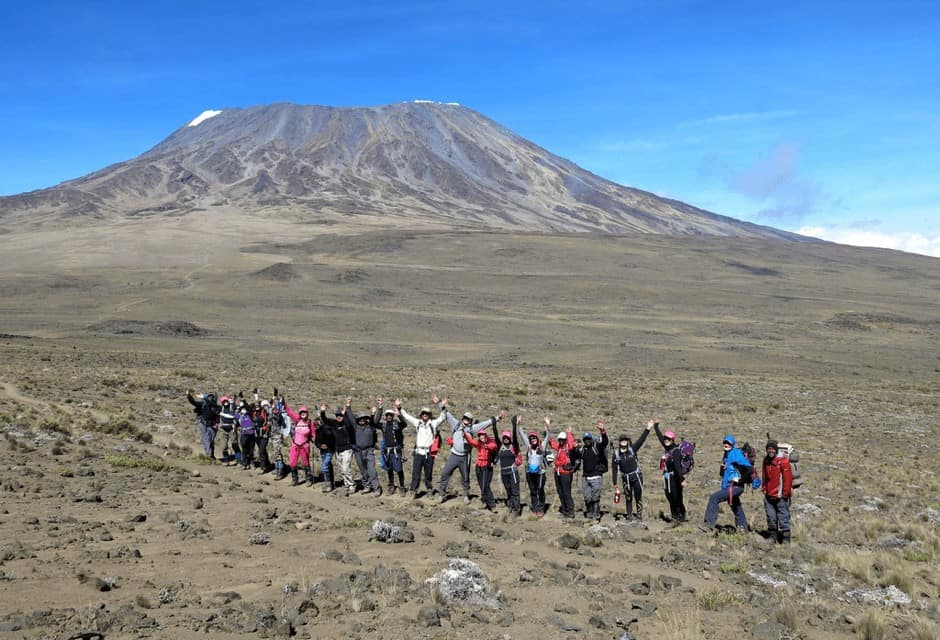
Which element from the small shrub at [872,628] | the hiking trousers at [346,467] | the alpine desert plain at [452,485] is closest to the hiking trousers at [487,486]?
the alpine desert plain at [452,485]

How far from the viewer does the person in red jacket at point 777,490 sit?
10336 mm

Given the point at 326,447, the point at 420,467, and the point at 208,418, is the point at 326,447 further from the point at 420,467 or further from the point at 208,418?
the point at 208,418

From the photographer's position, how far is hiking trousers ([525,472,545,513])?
39.7 feet

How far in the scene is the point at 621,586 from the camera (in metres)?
8.17

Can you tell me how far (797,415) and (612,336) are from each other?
105ft

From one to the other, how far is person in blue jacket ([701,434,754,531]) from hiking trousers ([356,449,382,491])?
5568 mm

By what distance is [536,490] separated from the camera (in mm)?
12227

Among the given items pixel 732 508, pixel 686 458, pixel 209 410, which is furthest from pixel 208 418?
pixel 732 508

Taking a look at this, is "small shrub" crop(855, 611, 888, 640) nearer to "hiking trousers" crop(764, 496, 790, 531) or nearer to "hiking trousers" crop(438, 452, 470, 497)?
"hiking trousers" crop(764, 496, 790, 531)

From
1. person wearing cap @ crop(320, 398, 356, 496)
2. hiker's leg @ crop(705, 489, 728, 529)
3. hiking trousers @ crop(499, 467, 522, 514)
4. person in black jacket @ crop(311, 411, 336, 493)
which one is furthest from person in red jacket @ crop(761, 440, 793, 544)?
person in black jacket @ crop(311, 411, 336, 493)

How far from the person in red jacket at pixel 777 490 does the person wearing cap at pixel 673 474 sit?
127 cm

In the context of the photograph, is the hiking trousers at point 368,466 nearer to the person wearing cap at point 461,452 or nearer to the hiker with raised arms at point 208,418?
the person wearing cap at point 461,452

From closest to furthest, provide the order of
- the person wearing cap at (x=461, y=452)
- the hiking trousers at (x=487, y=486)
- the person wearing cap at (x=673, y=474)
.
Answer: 1. the person wearing cap at (x=673, y=474)
2. the hiking trousers at (x=487, y=486)
3. the person wearing cap at (x=461, y=452)

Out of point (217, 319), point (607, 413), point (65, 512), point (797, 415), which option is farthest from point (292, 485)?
point (217, 319)
